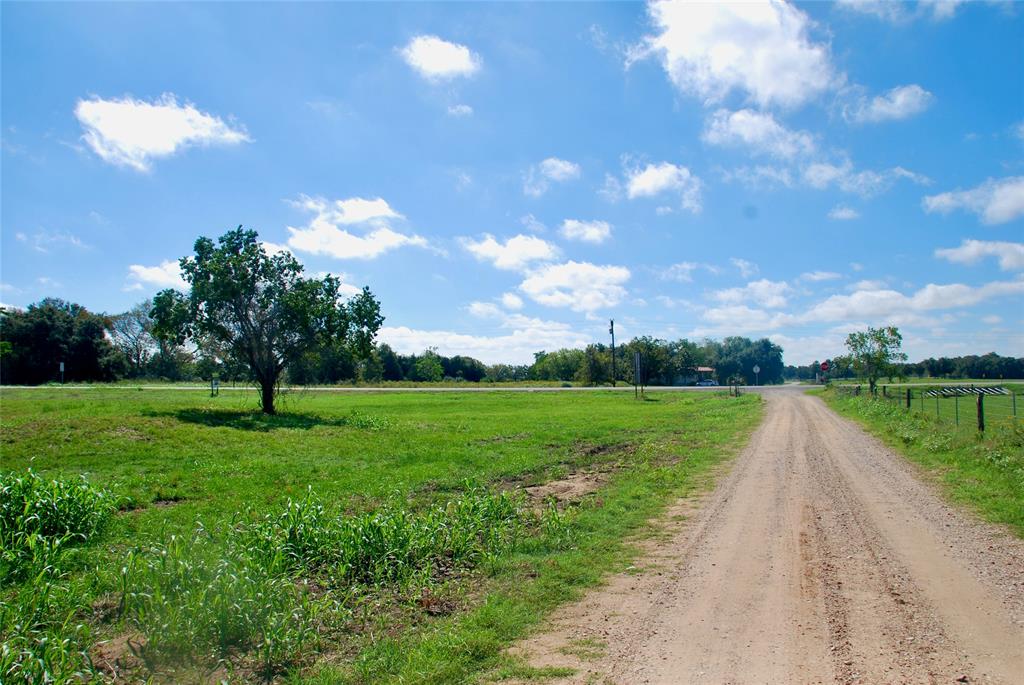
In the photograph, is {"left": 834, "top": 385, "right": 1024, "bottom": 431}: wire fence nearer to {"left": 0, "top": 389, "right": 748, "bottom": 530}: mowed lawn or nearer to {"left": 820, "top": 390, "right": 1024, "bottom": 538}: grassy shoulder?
{"left": 820, "top": 390, "right": 1024, "bottom": 538}: grassy shoulder

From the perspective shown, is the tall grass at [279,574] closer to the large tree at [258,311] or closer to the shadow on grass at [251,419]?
the shadow on grass at [251,419]

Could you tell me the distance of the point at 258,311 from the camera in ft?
85.8

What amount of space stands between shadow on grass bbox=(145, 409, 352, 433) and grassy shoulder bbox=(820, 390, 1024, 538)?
60.4ft

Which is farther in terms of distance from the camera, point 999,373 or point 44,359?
point 999,373

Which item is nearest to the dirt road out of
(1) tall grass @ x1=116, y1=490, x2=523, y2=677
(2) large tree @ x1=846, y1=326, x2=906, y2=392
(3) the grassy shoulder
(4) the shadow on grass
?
(3) the grassy shoulder

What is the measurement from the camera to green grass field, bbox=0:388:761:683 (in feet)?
15.3

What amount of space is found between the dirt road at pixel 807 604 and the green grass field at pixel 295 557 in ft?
2.31

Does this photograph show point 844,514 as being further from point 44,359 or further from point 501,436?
point 44,359

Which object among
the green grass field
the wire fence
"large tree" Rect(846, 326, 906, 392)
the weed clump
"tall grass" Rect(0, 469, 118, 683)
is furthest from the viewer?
"large tree" Rect(846, 326, 906, 392)

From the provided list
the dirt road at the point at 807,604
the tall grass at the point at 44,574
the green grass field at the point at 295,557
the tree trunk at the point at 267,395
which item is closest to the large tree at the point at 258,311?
the tree trunk at the point at 267,395

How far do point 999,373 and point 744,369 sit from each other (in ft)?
186

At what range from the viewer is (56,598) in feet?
18.4

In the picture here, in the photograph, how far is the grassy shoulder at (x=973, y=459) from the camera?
31.3 ft

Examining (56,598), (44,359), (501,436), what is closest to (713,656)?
(56,598)
